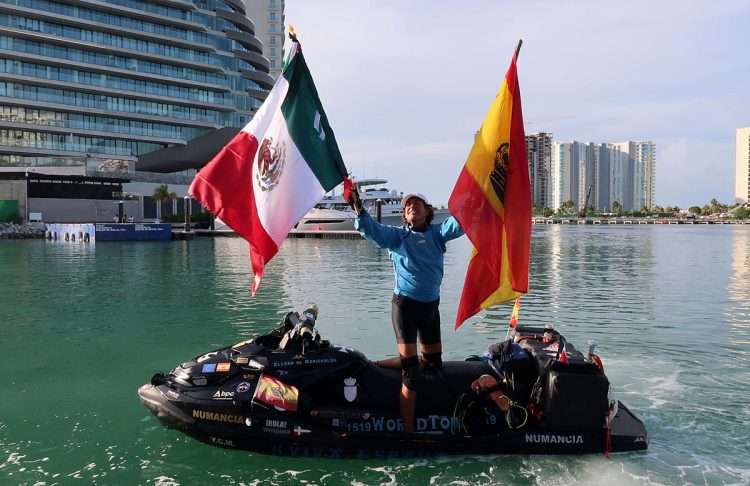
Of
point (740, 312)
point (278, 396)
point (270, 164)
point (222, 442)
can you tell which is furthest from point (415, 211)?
point (740, 312)

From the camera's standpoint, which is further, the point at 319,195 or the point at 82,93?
the point at 82,93

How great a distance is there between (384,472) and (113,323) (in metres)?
10.6

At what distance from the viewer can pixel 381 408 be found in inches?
254

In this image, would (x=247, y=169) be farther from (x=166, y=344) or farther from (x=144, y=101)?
(x=144, y=101)

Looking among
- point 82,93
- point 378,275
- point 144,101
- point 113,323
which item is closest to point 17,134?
point 82,93

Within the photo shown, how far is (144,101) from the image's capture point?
94.1 metres

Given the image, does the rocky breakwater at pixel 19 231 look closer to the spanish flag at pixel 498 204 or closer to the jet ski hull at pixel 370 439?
the jet ski hull at pixel 370 439

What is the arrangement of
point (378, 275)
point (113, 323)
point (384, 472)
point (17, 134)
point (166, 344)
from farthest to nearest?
point (17, 134)
point (378, 275)
point (113, 323)
point (166, 344)
point (384, 472)

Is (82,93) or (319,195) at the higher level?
(82,93)

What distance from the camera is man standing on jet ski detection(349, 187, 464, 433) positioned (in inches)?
245

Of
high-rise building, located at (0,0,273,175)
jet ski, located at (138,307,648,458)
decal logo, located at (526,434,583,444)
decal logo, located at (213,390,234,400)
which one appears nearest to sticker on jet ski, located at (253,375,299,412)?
jet ski, located at (138,307,648,458)

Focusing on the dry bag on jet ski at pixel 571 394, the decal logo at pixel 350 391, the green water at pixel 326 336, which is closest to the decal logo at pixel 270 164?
the decal logo at pixel 350 391

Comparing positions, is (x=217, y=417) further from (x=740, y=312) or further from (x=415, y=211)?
(x=740, y=312)

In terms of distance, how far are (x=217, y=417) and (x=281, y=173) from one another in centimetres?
271
